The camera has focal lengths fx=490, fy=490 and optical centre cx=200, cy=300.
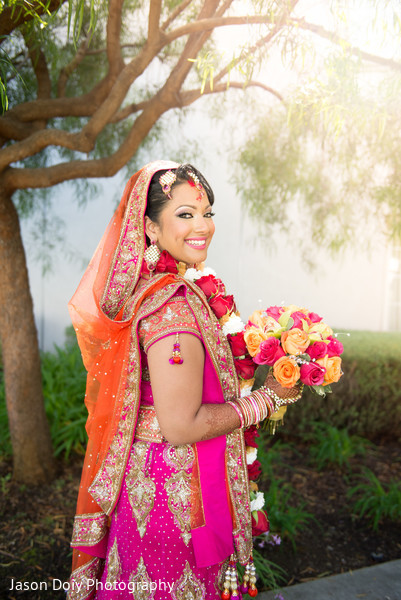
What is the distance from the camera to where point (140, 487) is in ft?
5.50

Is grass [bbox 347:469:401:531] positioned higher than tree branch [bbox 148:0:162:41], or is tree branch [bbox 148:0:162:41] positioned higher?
tree branch [bbox 148:0:162:41]

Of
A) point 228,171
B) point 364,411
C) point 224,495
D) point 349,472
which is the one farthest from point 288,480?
point 228,171

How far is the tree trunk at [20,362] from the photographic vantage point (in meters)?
3.44

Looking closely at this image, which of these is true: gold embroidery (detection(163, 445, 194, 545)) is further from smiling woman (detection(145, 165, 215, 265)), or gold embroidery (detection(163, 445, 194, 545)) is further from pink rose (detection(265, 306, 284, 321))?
smiling woman (detection(145, 165, 215, 265))

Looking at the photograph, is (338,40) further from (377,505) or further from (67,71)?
(377,505)

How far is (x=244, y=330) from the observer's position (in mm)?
1850

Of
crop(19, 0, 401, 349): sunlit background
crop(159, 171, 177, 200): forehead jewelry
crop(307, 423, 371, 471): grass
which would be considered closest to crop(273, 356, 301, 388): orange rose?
crop(159, 171, 177, 200): forehead jewelry

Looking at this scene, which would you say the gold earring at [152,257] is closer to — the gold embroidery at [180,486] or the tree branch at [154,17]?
the gold embroidery at [180,486]

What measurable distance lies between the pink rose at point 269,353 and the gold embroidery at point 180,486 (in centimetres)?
39

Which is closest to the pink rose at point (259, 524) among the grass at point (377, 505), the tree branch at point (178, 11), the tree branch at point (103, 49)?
the grass at point (377, 505)

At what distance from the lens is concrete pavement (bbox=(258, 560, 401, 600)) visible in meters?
2.66

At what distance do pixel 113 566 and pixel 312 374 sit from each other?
96 centimetres

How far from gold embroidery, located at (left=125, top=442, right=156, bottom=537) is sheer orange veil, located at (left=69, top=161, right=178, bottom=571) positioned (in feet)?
0.36

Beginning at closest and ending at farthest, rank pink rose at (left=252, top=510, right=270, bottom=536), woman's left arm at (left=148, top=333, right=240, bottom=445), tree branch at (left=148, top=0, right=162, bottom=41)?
woman's left arm at (left=148, top=333, right=240, bottom=445) → pink rose at (left=252, top=510, right=270, bottom=536) → tree branch at (left=148, top=0, right=162, bottom=41)
